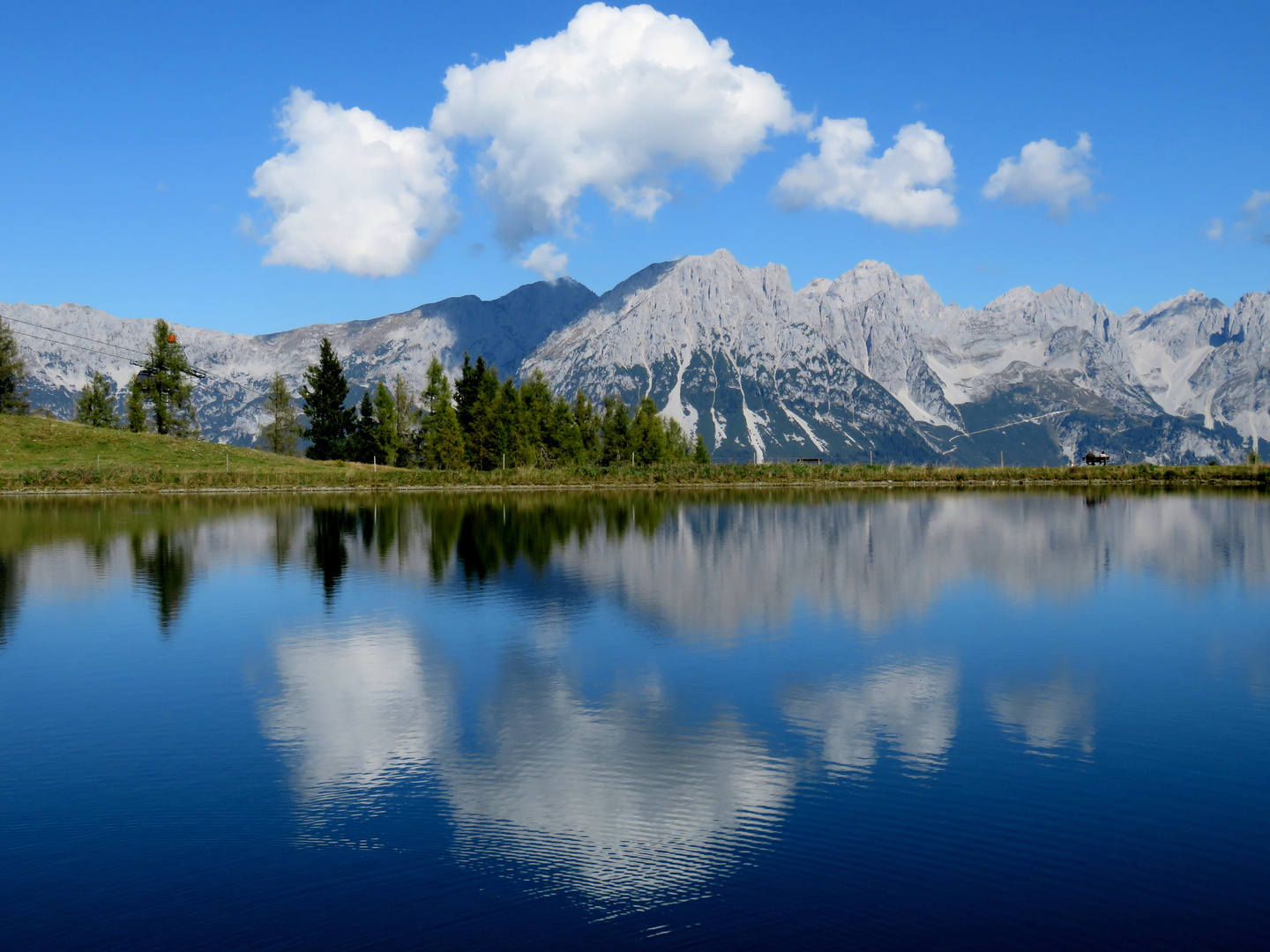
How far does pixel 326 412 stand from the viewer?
149125mm

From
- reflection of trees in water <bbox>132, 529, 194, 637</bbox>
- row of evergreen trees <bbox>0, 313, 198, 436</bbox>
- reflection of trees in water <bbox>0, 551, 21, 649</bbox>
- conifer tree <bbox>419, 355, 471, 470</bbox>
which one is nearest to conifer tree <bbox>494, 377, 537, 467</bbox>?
conifer tree <bbox>419, 355, 471, 470</bbox>

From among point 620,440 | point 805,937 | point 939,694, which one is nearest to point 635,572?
point 939,694

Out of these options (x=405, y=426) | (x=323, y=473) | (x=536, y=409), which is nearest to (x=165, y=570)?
(x=323, y=473)

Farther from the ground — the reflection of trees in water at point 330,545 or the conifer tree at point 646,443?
the conifer tree at point 646,443

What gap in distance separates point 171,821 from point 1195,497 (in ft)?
309

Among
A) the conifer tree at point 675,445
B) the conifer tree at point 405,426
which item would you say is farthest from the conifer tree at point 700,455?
the conifer tree at point 405,426

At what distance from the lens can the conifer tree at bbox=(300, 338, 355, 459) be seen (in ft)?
484

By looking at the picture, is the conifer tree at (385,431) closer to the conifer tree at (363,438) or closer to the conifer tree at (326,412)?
the conifer tree at (363,438)

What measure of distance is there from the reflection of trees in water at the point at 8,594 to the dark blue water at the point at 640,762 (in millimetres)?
384

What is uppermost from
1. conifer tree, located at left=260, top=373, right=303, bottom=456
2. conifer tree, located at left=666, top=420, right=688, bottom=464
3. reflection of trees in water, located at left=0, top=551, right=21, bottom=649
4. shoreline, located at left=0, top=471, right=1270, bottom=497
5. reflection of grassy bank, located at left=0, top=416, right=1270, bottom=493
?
conifer tree, located at left=260, top=373, right=303, bottom=456

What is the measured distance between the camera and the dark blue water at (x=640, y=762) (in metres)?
10.9

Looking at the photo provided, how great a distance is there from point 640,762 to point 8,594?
28.0 meters

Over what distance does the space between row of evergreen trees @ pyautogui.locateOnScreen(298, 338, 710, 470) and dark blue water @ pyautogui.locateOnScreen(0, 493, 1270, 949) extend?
96.7 metres

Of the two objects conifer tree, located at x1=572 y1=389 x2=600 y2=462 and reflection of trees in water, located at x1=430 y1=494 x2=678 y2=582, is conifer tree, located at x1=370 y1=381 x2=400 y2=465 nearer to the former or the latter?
conifer tree, located at x1=572 y1=389 x2=600 y2=462
